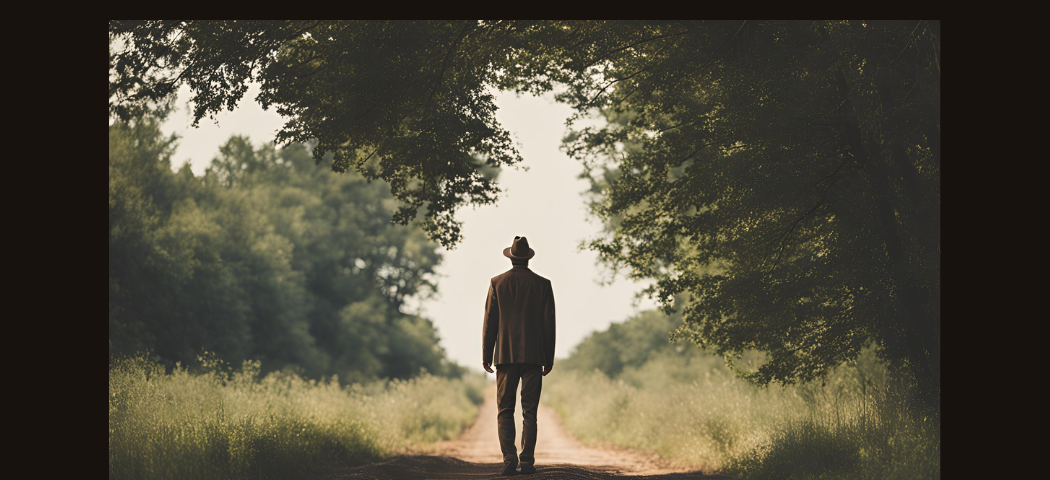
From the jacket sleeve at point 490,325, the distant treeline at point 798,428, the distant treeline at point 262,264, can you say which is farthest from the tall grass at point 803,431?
the distant treeline at point 262,264

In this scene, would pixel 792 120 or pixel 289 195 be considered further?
pixel 289 195

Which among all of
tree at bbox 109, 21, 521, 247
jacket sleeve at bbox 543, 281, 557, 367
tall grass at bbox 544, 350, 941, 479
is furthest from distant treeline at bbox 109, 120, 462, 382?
jacket sleeve at bbox 543, 281, 557, 367

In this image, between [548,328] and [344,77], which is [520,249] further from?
[344,77]

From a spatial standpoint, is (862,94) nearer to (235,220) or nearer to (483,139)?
(483,139)

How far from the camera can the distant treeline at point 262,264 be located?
21766 mm

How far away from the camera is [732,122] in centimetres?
970

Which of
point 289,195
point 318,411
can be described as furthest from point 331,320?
point 318,411

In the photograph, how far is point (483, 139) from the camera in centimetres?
1049

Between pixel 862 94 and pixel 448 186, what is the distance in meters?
5.63

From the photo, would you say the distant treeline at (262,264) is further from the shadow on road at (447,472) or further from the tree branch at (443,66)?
the tree branch at (443,66)

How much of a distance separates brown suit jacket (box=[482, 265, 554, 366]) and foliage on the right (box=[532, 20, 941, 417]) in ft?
10.4

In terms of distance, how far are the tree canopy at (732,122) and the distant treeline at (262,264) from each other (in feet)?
40.3

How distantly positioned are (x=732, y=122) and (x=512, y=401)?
445 cm

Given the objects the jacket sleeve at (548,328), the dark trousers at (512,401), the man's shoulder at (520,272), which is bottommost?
the dark trousers at (512,401)
